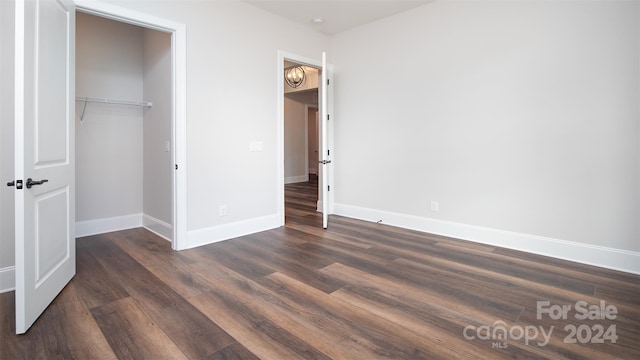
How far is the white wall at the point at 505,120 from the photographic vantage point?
271 cm

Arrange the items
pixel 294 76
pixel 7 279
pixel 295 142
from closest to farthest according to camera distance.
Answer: pixel 7 279 < pixel 294 76 < pixel 295 142

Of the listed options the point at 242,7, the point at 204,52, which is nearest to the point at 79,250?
the point at 204,52

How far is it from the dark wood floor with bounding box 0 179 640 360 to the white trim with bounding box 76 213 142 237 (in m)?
0.53

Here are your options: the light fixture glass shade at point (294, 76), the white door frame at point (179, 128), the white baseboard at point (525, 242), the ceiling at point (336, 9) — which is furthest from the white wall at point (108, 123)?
the light fixture glass shade at point (294, 76)

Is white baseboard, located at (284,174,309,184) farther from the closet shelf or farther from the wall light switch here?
the closet shelf

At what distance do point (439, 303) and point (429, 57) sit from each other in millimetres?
2857

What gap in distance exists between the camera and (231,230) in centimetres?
369

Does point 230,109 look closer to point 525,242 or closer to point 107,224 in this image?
point 107,224

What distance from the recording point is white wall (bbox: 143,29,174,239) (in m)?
3.66

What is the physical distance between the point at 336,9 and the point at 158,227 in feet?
11.0

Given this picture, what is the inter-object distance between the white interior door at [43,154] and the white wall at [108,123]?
1535 mm

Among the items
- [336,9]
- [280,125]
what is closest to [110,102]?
[280,125]

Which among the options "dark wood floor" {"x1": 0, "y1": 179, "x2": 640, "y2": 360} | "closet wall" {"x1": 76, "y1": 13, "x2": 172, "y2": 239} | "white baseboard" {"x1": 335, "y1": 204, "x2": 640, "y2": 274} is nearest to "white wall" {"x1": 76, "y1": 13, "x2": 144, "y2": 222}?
"closet wall" {"x1": 76, "y1": 13, "x2": 172, "y2": 239}

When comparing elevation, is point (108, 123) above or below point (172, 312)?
above
